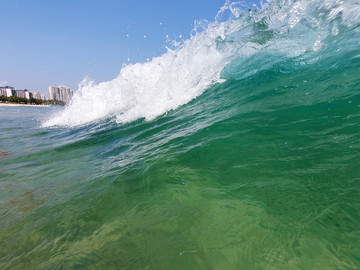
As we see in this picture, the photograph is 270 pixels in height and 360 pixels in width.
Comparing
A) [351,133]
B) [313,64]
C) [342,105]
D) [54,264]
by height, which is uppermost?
[313,64]

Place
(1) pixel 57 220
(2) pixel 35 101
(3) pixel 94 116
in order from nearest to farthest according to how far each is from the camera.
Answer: (1) pixel 57 220 < (3) pixel 94 116 < (2) pixel 35 101

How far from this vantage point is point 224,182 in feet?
6.82

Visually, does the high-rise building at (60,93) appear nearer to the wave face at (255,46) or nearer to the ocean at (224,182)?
the wave face at (255,46)

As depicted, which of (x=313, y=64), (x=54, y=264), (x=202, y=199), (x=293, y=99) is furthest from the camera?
(x=313, y=64)

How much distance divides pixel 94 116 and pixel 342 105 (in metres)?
10.6

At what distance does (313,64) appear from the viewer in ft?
16.4

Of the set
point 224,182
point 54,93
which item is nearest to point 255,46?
point 224,182

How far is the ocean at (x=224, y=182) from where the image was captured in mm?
1368

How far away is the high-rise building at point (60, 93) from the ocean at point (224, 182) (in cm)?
18258

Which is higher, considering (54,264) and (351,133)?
(351,133)

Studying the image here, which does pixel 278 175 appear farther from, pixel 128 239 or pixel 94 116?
pixel 94 116

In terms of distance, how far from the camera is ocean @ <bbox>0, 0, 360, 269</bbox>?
1368 millimetres

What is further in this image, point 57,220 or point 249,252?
point 57,220

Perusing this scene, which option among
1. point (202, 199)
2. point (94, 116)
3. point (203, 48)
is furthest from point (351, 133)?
point (94, 116)
